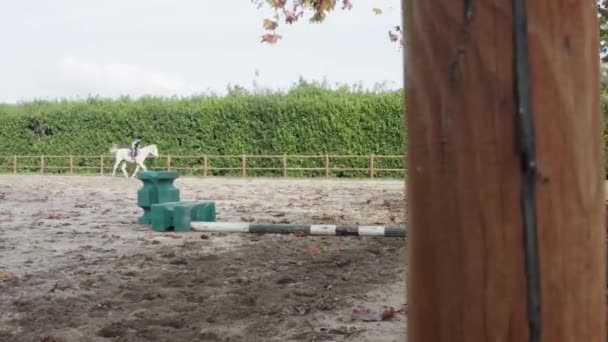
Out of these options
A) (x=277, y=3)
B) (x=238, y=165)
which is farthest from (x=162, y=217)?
(x=238, y=165)

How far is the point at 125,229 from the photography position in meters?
8.22

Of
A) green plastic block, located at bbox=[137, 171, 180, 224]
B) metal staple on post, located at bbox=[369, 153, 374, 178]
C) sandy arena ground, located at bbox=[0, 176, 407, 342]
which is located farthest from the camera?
metal staple on post, located at bbox=[369, 153, 374, 178]

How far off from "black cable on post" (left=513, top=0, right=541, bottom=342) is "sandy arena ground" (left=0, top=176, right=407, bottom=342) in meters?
2.64

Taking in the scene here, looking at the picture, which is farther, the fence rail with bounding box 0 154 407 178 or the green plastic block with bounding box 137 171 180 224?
the fence rail with bounding box 0 154 407 178

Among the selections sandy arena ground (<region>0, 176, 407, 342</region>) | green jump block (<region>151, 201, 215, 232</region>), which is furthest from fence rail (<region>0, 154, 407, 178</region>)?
green jump block (<region>151, 201, 215, 232</region>)

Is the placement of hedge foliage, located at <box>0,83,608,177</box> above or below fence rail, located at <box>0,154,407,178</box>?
above

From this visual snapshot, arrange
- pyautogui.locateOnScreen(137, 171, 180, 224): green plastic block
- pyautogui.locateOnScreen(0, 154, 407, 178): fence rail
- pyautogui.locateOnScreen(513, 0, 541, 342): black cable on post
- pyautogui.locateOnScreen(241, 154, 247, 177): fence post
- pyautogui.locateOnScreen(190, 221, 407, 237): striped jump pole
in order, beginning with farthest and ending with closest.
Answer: pyautogui.locateOnScreen(241, 154, 247, 177): fence post → pyautogui.locateOnScreen(0, 154, 407, 178): fence rail → pyautogui.locateOnScreen(137, 171, 180, 224): green plastic block → pyautogui.locateOnScreen(190, 221, 407, 237): striped jump pole → pyautogui.locateOnScreen(513, 0, 541, 342): black cable on post

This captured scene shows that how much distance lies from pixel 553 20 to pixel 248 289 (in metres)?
3.94

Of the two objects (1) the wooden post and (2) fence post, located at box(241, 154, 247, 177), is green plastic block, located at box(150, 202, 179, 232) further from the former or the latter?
(2) fence post, located at box(241, 154, 247, 177)

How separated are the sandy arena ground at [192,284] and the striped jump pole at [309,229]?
0.10m

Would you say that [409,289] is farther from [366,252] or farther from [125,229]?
[125,229]

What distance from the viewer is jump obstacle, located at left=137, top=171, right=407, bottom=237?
6.78 metres

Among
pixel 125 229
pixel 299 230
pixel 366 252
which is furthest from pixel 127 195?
pixel 366 252

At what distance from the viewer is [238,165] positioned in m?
24.1
